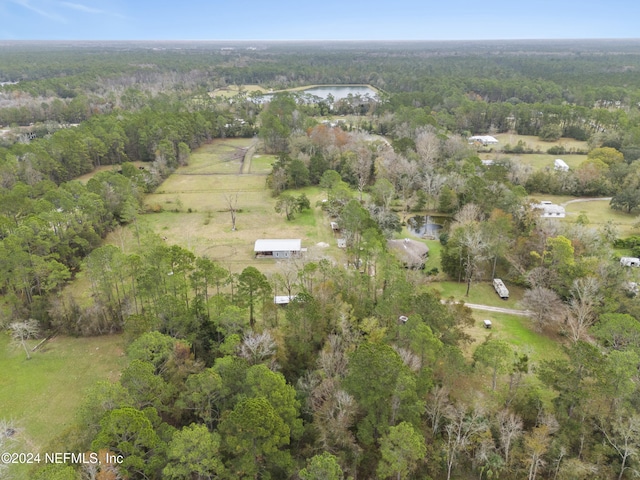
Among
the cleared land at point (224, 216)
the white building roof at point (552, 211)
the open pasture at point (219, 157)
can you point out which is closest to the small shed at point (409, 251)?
the cleared land at point (224, 216)

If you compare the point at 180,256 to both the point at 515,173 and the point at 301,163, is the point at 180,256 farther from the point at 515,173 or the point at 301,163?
the point at 515,173

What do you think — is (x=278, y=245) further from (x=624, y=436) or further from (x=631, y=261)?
(x=631, y=261)

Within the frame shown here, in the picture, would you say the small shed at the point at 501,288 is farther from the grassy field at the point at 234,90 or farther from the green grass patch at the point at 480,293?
the grassy field at the point at 234,90

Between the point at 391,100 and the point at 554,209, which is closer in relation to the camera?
the point at 554,209

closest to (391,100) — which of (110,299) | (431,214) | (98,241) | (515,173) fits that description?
(515,173)

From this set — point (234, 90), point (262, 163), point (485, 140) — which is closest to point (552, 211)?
point (485, 140)
